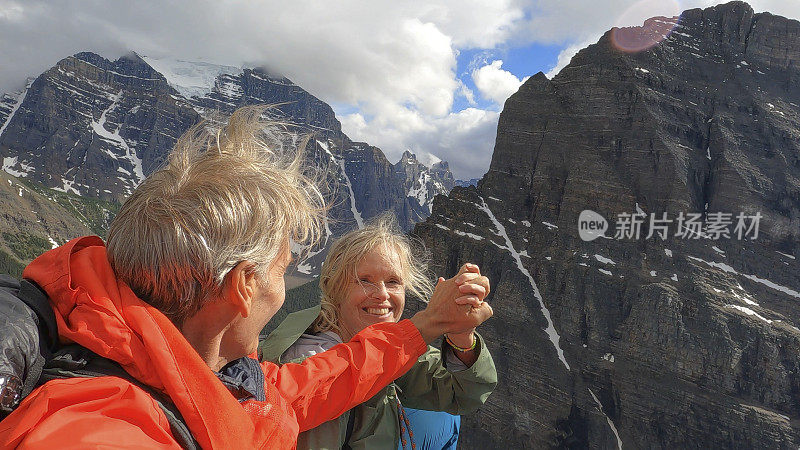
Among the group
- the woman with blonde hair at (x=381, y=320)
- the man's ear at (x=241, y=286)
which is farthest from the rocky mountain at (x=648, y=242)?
the man's ear at (x=241, y=286)

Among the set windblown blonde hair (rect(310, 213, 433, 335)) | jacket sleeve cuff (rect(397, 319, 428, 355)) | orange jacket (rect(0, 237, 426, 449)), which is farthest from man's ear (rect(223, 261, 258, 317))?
windblown blonde hair (rect(310, 213, 433, 335))

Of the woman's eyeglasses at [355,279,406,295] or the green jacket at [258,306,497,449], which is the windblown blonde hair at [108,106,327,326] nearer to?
the green jacket at [258,306,497,449]

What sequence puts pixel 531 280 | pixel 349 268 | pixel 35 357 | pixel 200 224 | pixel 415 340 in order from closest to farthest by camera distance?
pixel 35 357
pixel 200 224
pixel 415 340
pixel 349 268
pixel 531 280

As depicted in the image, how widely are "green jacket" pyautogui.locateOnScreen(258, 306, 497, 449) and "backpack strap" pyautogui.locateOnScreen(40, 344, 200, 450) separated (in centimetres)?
149

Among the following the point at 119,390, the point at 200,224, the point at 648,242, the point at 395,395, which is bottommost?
the point at 395,395

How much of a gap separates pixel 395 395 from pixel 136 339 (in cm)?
234

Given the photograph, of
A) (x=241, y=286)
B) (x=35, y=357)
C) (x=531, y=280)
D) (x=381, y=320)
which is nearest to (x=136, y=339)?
(x=35, y=357)

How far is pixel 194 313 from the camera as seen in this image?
219 centimetres

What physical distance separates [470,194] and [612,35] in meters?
49.2

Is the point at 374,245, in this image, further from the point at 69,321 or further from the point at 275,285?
the point at 69,321

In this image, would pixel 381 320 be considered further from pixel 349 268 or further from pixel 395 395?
pixel 395 395

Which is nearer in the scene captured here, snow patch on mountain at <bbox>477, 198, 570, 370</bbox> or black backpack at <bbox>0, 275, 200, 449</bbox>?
black backpack at <bbox>0, 275, 200, 449</bbox>

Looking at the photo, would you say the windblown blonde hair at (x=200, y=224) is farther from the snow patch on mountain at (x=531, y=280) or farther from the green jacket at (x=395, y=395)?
the snow patch on mountain at (x=531, y=280)

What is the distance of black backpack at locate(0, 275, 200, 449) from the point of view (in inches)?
59.5
